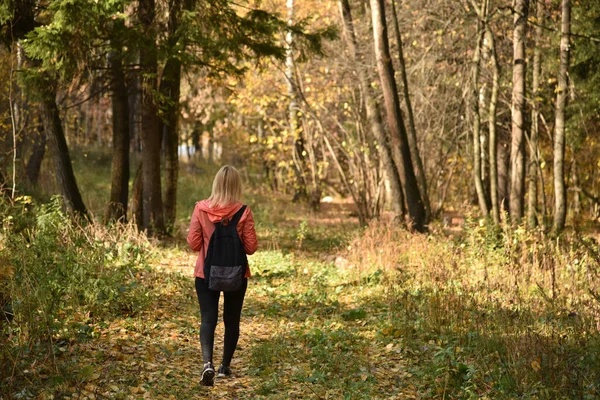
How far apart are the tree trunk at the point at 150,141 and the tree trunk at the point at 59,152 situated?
129cm

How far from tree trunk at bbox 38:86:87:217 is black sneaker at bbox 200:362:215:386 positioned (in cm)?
774

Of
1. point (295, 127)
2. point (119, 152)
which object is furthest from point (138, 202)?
point (295, 127)

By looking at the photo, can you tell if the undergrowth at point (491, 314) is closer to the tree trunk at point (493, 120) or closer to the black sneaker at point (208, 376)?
the tree trunk at point (493, 120)

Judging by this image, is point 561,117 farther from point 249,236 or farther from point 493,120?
point 249,236

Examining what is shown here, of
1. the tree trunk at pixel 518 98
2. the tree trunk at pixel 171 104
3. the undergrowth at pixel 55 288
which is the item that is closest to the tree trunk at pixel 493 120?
the tree trunk at pixel 518 98

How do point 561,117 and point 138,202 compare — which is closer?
point 561,117

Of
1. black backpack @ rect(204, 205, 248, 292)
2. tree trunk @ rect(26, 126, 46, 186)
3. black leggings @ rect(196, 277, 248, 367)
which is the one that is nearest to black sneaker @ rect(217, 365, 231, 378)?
black leggings @ rect(196, 277, 248, 367)

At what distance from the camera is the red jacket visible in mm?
6062

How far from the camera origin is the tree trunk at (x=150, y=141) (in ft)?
41.5

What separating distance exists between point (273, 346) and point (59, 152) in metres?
7.73

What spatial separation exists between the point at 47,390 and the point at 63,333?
144 centimetres

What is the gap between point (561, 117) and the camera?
41.5ft

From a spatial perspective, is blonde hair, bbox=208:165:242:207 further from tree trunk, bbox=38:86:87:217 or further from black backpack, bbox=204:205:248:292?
tree trunk, bbox=38:86:87:217

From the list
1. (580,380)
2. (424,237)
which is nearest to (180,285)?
(424,237)
